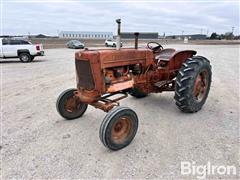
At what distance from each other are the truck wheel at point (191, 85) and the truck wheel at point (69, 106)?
78.3 inches

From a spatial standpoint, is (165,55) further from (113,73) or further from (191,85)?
(113,73)

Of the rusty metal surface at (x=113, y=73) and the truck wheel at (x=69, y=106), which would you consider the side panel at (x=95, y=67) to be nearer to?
the rusty metal surface at (x=113, y=73)

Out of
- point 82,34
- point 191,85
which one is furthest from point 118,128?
point 82,34

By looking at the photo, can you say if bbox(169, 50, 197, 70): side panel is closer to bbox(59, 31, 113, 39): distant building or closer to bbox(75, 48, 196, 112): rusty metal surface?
bbox(75, 48, 196, 112): rusty metal surface

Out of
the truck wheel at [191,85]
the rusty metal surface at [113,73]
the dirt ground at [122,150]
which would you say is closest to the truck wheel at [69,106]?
the dirt ground at [122,150]

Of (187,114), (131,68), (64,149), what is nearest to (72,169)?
(64,149)

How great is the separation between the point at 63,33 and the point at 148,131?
84544mm

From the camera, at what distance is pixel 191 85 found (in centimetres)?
462

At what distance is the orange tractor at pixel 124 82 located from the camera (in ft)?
12.2

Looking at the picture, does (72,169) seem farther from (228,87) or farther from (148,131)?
(228,87)

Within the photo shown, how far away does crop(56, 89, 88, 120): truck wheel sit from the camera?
459cm

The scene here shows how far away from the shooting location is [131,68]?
4.61 metres

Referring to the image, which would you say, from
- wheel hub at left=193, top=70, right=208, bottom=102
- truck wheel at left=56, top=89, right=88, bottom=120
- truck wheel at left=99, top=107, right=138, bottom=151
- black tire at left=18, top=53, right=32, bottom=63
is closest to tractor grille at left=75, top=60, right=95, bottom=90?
truck wheel at left=56, top=89, right=88, bottom=120

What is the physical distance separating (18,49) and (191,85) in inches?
521
